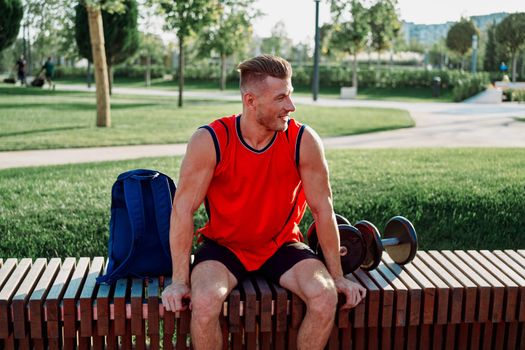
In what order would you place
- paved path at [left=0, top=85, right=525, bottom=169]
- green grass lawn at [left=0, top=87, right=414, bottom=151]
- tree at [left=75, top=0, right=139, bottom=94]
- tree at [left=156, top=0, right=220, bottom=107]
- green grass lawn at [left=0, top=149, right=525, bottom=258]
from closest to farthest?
green grass lawn at [left=0, top=149, right=525, bottom=258] < paved path at [left=0, top=85, right=525, bottom=169] < green grass lawn at [left=0, top=87, right=414, bottom=151] < tree at [left=156, top=0, right=220, bottom=107] < tree at [left=75, top=0, right=139, bottom=94]

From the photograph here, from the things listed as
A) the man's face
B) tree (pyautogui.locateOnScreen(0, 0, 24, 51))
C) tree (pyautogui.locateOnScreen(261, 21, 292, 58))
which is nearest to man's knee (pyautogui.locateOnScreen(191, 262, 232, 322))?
the man's face

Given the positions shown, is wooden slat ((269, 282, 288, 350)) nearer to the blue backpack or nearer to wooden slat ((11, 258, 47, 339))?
the blue backpack

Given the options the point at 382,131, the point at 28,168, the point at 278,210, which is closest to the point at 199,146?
the point at 278,210

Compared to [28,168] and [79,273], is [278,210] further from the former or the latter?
[28,168]

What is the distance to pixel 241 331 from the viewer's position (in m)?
3.64

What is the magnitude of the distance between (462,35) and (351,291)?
148 feet

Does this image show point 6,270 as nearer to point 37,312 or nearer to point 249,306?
point 37,312

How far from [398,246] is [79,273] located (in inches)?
70.3

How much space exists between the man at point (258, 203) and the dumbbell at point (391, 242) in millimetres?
336

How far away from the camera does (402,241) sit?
4.09 metres

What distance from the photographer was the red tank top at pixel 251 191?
3.53 meters

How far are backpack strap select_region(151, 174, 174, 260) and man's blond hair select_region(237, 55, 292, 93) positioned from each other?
685mm

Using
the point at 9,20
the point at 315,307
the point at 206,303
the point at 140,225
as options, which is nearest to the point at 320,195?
the point at 315,307

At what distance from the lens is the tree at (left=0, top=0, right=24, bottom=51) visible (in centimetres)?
2719
